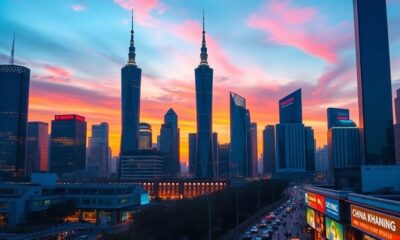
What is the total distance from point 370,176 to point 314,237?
58.0ft

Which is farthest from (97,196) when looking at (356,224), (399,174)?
(356,224)

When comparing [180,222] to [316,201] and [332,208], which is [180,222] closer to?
[316,201]

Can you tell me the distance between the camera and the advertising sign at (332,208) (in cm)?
4647

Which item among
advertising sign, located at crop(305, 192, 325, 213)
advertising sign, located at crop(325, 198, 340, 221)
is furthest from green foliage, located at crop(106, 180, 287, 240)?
advertising sign, located at crop(325, 198, 340, 221)

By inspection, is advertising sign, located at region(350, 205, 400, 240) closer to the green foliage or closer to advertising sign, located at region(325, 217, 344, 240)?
advertising sign, located at region(325, 217, 344, 240)

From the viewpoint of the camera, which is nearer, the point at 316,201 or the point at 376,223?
the point at 376,223

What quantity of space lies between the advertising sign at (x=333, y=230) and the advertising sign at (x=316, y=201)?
8.25ft

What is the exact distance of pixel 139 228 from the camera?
63.3 m

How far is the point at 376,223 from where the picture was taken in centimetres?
3478

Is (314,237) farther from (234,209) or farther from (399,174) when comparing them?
(234,209)

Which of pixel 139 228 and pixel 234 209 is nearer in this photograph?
pixel 139 228

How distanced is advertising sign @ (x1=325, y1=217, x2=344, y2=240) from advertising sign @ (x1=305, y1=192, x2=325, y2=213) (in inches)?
99.0

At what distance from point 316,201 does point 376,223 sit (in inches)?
957

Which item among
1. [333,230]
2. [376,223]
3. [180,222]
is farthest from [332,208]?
[180,222]
